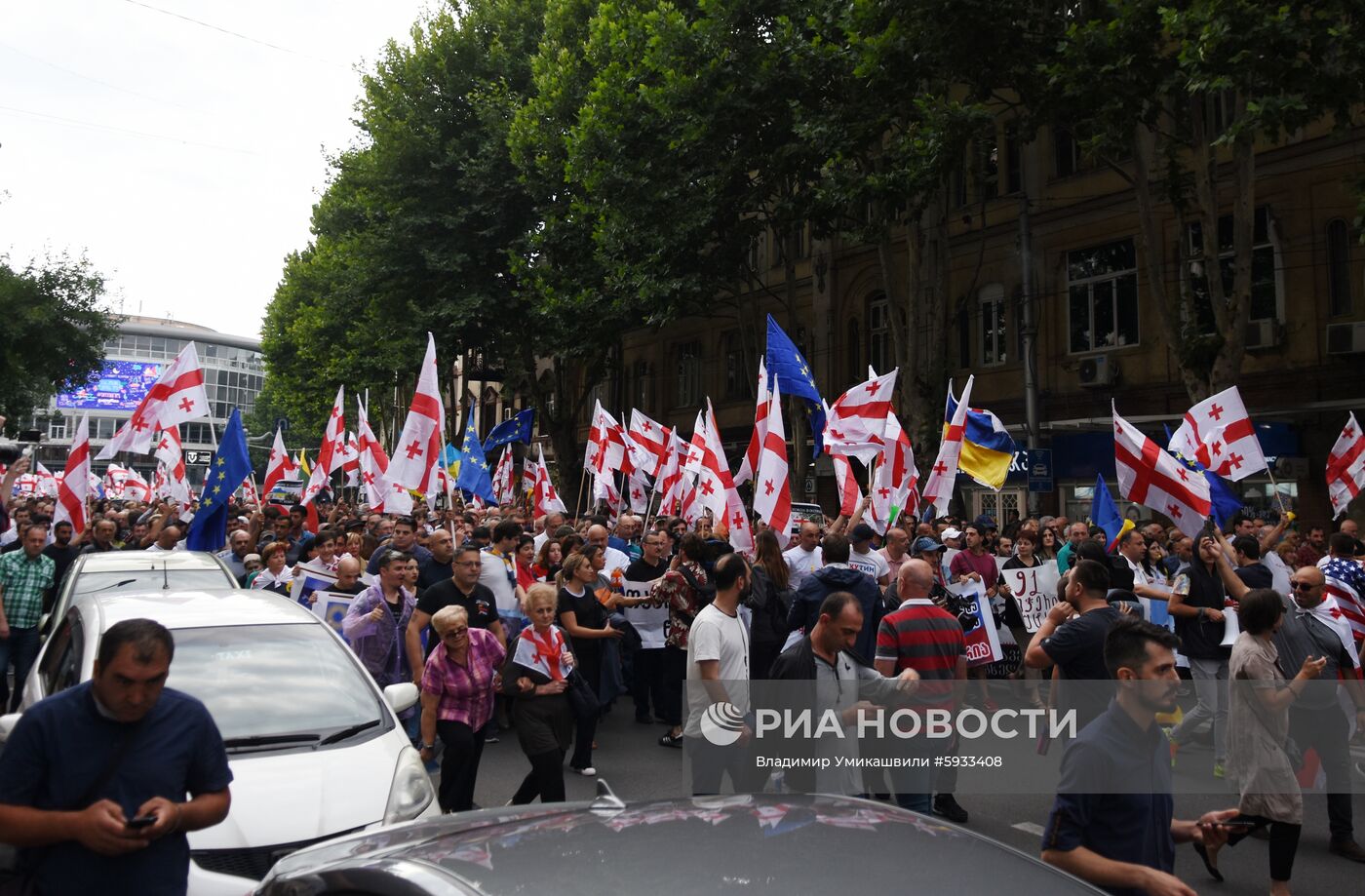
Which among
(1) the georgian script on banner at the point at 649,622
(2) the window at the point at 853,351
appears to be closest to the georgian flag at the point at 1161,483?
(1) the georgian script on banner at the point at 649,622

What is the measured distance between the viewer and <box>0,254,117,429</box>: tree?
34.4 meters

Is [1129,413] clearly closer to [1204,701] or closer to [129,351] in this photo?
[1204,701]

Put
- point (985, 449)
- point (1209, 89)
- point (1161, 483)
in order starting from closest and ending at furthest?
point (1161, 483) < point (1209, 89) < point (985, 449)

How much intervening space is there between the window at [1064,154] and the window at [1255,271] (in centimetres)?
342

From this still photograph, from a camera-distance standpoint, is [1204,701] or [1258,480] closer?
[1204,701]

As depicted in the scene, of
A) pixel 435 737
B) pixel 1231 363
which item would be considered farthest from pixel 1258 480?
pixel 435 737

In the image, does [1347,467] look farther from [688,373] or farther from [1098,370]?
[688,373]

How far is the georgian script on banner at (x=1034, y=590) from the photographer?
32.3 feet

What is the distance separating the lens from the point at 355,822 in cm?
469

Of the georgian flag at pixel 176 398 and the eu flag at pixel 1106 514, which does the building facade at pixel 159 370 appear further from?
the eu flag at pixel 1106 514

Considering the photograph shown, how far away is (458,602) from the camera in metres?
7.50

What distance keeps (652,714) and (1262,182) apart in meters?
15.9

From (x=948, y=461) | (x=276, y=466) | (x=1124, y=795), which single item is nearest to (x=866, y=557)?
(x=948, y=461)

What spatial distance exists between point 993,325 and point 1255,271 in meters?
6.11
